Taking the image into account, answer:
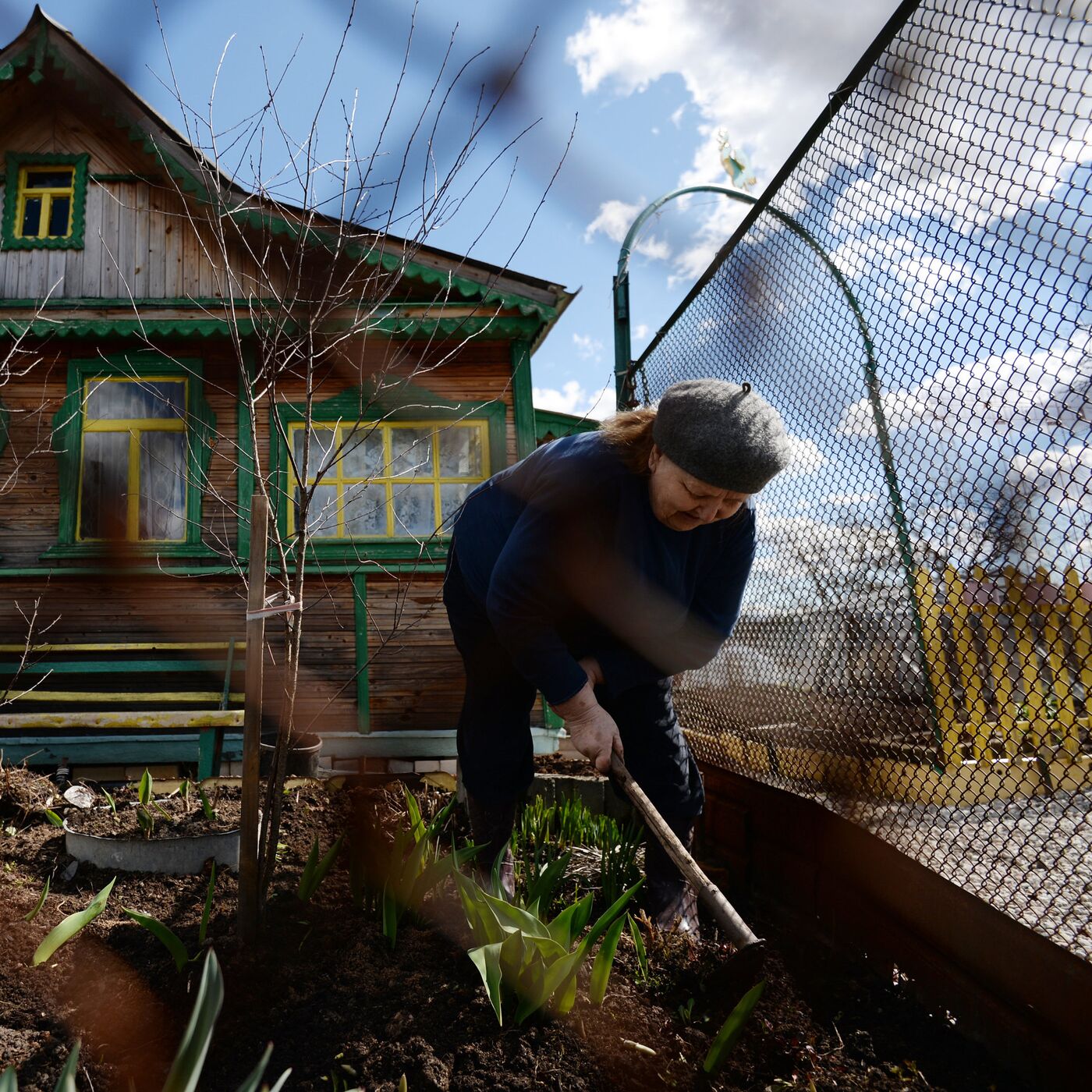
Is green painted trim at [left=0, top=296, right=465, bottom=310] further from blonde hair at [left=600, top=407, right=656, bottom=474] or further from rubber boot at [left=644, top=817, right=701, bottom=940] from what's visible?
rubber boot at [left=644, top=817, right=701, bottom=940]

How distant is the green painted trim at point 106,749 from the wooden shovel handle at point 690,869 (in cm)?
411

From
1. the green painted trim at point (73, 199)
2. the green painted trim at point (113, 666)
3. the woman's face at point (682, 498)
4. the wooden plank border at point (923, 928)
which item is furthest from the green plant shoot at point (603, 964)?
the green painted trim at point (73, 199)

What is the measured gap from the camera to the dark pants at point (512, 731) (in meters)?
2.40

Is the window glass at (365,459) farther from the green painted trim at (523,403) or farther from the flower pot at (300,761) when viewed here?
the flower pot at (300,761)

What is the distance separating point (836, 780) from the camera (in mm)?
2277

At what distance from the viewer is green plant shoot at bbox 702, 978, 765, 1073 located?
4.59ft

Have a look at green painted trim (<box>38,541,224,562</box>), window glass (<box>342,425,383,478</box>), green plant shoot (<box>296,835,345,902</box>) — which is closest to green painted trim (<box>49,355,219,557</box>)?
green painted trim (<box>38,541,224,562</box>)

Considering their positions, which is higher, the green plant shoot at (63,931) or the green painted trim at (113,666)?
the green plant shoot at (63,931)

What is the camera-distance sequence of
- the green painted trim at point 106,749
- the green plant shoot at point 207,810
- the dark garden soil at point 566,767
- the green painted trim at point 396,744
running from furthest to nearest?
the green painted trim at point 396,744 < the green painted trim at point 106,749 < the dark garden soil at point 566,767 < the green plant shoot at point 207,810

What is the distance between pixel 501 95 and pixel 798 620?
201 cm

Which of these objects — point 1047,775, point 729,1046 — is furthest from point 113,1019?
point 1047,775

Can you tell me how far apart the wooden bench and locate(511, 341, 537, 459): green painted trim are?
2498mm

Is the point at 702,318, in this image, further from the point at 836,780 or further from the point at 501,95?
the point at 501,95

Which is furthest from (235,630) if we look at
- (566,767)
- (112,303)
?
(566,767)
